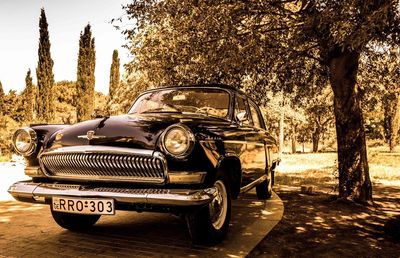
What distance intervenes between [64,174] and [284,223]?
9.75 ft

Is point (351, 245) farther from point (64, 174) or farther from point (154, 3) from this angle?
point (154, 3)

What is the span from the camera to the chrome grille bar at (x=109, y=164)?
326cm

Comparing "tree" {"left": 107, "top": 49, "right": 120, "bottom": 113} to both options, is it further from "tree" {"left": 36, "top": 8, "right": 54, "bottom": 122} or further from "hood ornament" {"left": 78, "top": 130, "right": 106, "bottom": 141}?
"hood ornament" {"left": 78, "top": 130, "right": 106, "bottom": 141}

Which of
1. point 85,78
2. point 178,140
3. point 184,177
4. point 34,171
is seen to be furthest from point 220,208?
point 85,78

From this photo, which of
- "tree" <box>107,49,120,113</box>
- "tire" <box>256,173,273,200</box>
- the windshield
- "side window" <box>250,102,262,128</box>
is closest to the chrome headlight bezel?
the windshield

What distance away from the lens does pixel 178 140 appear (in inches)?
131

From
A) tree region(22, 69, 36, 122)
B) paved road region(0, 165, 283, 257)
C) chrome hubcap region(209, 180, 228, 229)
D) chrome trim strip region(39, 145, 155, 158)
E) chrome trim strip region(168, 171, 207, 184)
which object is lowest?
paved road region(0, 165, 283, 257)

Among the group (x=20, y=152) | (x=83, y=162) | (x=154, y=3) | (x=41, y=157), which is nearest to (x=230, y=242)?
(x=83, y=162)

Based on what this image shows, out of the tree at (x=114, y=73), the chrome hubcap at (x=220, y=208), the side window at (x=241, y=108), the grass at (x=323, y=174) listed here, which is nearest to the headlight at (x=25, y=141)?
the chrome hubcap at (x=220, y=208)

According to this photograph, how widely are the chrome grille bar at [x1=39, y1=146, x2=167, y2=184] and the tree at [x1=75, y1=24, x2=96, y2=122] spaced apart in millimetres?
28154

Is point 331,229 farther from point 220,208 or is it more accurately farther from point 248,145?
point 220,208

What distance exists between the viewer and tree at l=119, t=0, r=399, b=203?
6.24 metres

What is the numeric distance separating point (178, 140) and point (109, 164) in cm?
68

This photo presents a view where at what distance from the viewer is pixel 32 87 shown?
39.7m
